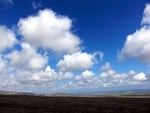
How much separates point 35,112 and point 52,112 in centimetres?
349

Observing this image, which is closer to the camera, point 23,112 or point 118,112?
point 23,112

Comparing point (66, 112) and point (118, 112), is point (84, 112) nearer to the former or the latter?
point (66, 112)

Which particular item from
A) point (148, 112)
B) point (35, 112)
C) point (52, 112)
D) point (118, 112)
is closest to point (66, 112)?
point (52, 112)

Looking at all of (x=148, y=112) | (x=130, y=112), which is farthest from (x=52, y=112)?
(x=148, y=112)

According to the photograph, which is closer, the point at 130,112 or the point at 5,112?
the point at 5,112

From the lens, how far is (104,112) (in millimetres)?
53812

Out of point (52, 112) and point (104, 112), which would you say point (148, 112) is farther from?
point (52, 112)

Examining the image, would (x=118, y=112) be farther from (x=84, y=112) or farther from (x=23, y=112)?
(x=23, y=112)

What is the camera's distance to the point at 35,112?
50.4 m

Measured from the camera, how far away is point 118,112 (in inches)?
2128

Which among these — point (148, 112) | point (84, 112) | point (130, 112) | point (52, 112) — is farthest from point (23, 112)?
point (148, 112)

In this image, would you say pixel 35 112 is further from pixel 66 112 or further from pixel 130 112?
pixel 130 112

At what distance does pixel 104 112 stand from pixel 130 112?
18.4 feet

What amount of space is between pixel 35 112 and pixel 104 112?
1472 centimetres
